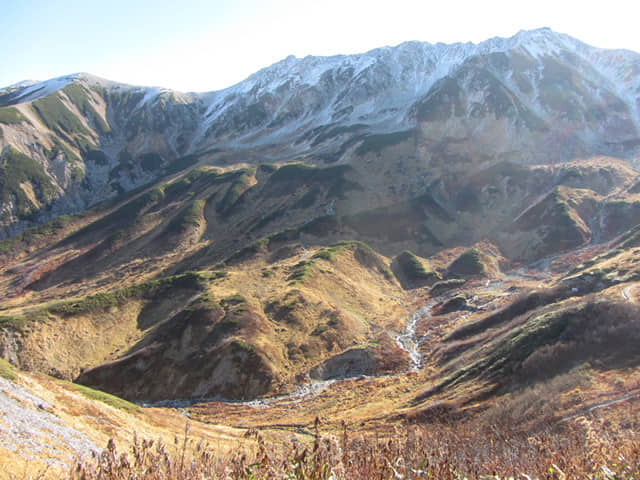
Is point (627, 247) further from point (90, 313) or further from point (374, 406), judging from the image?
point (90, 313)

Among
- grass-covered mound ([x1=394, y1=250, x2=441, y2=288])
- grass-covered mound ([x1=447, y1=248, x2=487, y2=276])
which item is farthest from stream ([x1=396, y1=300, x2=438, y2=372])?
grass-covered mound ([x1=447, y1=248, x2=487, y2=276])

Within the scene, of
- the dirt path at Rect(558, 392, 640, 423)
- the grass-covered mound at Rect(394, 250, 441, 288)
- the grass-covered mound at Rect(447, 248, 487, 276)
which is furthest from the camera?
the grass-covered mound at Rect(394, 250, 441, 288)

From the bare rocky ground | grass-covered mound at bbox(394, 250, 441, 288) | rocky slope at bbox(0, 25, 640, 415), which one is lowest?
grass-covered mound at bbox(394, 250, 441, 288)

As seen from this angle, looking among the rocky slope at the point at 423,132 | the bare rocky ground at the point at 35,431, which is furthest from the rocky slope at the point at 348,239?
the bare rocky ground at the point at 35,431

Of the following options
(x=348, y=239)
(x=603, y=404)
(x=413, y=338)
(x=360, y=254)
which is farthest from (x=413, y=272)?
(x=603, y=404)

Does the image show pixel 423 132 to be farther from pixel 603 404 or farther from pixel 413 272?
pixel 603 404

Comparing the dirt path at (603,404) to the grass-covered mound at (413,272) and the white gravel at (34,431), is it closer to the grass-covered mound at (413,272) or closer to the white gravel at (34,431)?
the white gravel at (34,431)

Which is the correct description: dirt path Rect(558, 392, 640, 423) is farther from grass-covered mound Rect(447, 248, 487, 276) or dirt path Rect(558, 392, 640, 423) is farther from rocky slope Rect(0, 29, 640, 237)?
rocky slope Rect(0, 29, 640, 237)

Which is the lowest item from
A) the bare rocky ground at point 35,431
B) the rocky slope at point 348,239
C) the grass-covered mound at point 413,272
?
the grass-covered mound at point 413,272

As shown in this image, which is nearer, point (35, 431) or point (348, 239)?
point (35, 431)
